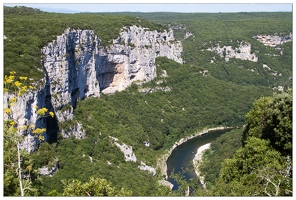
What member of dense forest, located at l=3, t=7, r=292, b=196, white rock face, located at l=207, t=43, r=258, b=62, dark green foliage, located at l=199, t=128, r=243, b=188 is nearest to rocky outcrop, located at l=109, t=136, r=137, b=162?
dense forest, located at l=3, t=7, r=292, b=196

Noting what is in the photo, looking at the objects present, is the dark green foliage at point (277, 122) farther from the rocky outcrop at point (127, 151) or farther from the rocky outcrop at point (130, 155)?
the rocky outcrop at point (127, 151)

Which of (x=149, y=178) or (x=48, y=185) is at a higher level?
(x=48, y=185)

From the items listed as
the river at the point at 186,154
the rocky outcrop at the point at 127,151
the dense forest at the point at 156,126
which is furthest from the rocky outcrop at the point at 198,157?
the rocky outcrop at the point at 127,151

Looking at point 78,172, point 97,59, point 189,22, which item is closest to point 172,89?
point 97,59

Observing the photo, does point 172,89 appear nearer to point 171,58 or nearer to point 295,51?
point 171,58

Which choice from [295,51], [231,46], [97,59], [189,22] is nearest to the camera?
[295,51]

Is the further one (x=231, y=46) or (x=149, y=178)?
(x=231, y=46)
